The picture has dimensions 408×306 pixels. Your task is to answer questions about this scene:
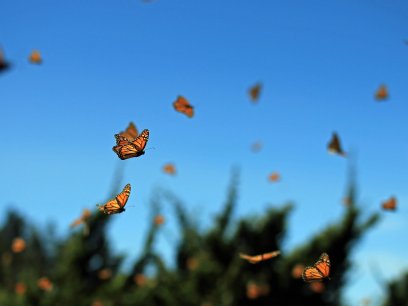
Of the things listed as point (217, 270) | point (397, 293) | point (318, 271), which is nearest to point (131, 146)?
Answer: point (318, 271)

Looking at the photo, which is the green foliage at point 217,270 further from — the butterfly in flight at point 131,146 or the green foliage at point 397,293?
the butterfly in flight at point 131,146

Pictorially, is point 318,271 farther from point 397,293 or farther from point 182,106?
point 397,293

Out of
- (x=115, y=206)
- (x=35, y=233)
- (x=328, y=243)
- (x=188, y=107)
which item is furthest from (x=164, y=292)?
(x=115, y=206)

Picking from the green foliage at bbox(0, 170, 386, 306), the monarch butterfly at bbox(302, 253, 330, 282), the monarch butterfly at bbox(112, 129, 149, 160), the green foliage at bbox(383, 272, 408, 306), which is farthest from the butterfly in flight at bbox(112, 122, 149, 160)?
the green foliage at bbox(383, 272, 408, 306)

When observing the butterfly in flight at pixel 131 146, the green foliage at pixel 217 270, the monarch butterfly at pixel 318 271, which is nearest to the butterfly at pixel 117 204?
the butterfly in flight at pixel 131 146

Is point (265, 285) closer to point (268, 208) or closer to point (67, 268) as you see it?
point (268, 208)
